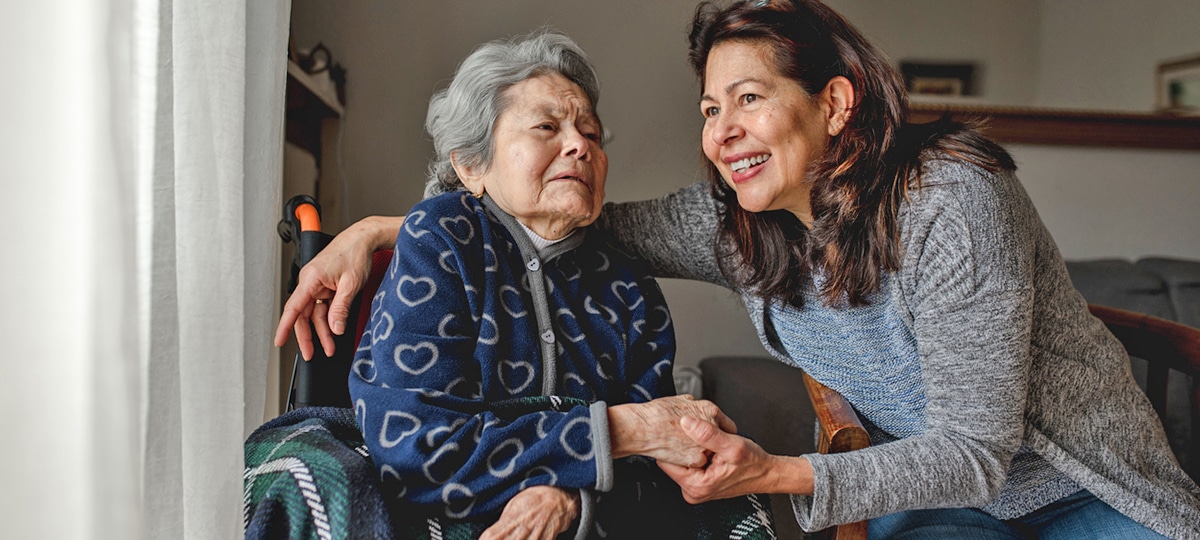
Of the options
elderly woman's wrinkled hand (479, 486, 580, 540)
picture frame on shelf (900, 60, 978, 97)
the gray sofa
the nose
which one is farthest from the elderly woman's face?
picture frame on shelf (900, 60, 978, 97)

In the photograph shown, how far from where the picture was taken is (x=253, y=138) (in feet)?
3.26

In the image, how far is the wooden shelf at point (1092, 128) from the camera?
272cm

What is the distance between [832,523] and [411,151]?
1.86 meters

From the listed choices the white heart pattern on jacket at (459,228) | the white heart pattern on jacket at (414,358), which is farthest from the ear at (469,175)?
the white heart pattern on jacket at (414,358)

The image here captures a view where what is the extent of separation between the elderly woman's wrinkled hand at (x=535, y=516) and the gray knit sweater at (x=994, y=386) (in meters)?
0.33

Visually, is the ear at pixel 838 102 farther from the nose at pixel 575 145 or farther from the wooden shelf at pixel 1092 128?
the wooden shelf at pixel 1092 128

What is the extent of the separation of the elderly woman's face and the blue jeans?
28.5 inches

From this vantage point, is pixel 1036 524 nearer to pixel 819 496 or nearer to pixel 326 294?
pixel 819 496

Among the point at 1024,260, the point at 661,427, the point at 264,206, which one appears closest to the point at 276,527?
the point at 264,206

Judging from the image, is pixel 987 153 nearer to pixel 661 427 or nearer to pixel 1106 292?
pixel 661 427

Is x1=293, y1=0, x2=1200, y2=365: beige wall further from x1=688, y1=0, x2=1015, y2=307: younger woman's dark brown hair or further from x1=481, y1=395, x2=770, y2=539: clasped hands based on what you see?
x1=481, y1=395, x2=770, y2=539: clasped hands

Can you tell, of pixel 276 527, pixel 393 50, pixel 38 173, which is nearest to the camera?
pixel 38 173

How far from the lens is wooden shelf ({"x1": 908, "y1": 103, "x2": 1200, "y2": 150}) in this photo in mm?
2725

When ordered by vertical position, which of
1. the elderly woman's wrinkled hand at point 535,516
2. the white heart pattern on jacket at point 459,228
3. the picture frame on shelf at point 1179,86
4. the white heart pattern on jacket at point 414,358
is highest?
the picture frame on shelf at point 1179,86
